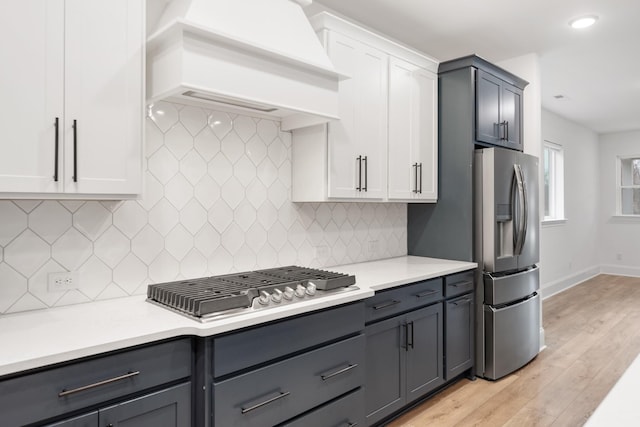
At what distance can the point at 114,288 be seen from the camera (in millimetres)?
2014

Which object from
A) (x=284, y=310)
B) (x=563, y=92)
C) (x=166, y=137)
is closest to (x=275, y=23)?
(x=166, y=137)

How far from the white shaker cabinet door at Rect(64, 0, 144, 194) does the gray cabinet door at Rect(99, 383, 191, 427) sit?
773 millimetres

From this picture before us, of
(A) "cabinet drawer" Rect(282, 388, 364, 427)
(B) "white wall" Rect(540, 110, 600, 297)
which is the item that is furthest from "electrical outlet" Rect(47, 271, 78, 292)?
(B) "white wall" Rect(540, 110, 600, 297)

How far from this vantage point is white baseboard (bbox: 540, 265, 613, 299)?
6.13 metres

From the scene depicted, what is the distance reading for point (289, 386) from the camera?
185 centimetres

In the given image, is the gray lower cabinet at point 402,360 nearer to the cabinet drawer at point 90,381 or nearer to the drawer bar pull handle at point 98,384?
the cabinet drawer at point 90,381

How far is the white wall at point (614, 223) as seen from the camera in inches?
305

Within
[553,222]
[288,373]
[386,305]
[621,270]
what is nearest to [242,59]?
[288,373]

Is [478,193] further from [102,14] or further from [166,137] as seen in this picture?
[102,14]

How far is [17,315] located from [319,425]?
135 centimetres

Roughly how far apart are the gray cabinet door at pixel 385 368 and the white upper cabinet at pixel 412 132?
958 millimetres

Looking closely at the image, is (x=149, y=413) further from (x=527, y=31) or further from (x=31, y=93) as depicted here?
(x=527, y=31)

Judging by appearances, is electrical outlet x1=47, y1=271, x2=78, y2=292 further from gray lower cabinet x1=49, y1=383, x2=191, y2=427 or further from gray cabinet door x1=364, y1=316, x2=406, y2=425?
gray cabinet door x1=364, y1=316, x2=406, y2=425

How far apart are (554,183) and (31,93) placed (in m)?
7.04
